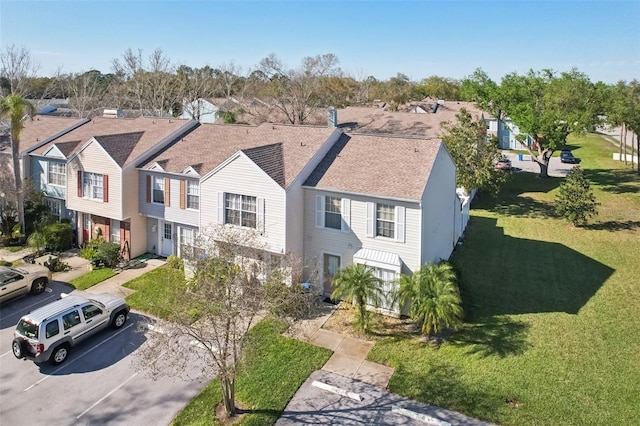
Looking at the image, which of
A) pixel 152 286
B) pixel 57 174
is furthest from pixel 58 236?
pixel 152 286

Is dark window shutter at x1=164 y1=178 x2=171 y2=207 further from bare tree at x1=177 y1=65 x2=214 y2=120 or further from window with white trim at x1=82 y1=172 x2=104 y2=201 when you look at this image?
bare tree at x1=177 y1=65 x2=214 y2=120

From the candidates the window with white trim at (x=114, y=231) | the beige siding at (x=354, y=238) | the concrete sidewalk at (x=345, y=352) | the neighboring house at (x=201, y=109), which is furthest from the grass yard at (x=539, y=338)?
the neighboring house at (x=201, y=109)

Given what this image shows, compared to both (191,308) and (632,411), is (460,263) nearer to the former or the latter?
(632,411)

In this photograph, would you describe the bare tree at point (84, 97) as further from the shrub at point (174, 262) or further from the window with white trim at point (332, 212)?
the window with white trim at point (332, 212)

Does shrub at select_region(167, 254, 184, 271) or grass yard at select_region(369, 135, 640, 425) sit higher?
shrub at select_region(167, 254, 184, 271)

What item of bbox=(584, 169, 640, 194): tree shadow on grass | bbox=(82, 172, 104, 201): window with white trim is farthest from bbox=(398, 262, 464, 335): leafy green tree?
bbox=(584, 169, 640, 194): tree shadow on grass

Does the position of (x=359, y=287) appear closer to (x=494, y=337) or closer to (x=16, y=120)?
(x=494, y=337)
